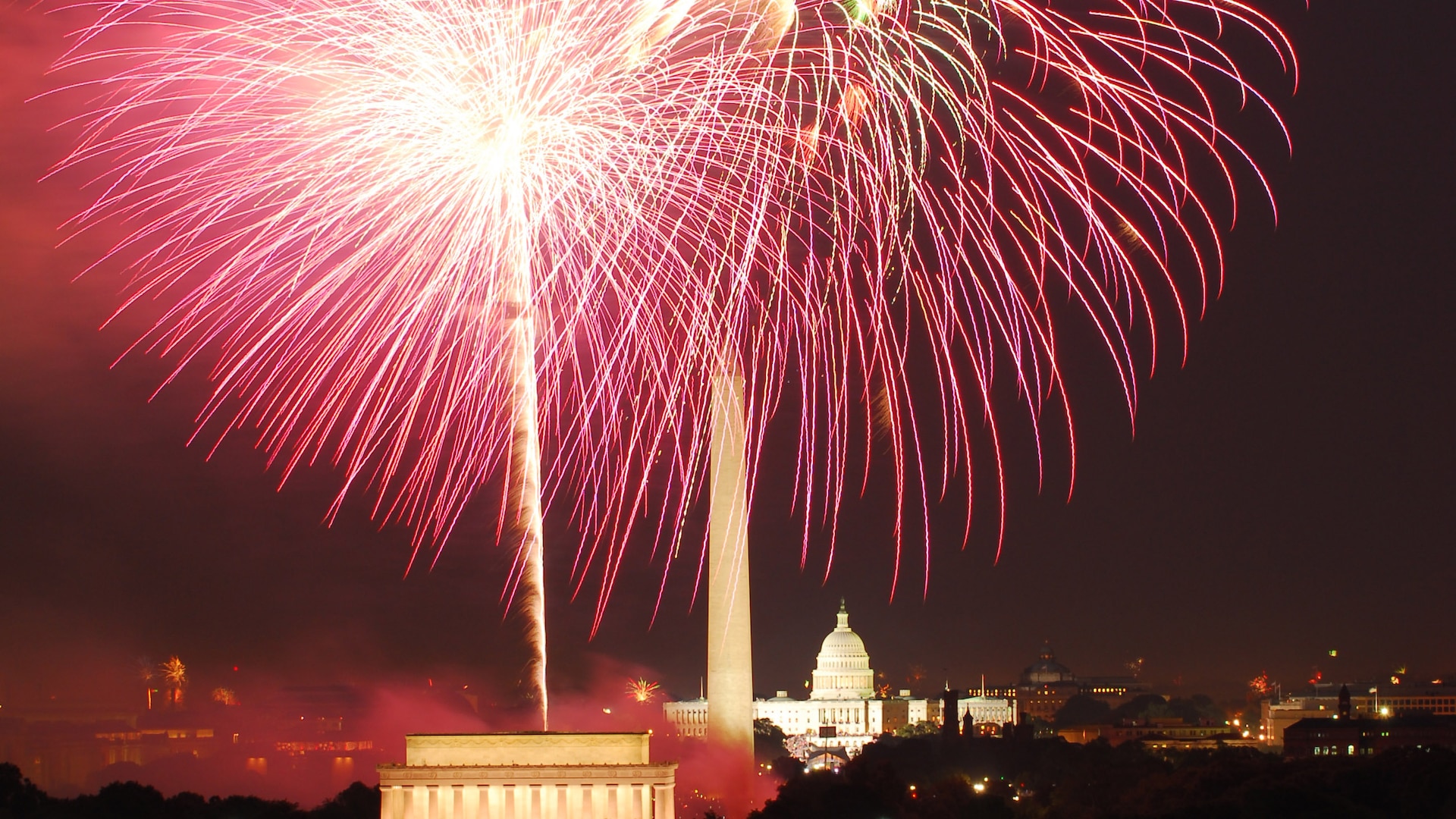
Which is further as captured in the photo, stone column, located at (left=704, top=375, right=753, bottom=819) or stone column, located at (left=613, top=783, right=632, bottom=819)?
stone column, located at (left=704, top=375, right=753, bottom=819)

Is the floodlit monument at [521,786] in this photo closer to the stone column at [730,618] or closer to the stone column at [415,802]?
the stone column at [415,802]

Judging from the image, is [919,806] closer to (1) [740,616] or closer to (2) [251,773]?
(1) [740,616]

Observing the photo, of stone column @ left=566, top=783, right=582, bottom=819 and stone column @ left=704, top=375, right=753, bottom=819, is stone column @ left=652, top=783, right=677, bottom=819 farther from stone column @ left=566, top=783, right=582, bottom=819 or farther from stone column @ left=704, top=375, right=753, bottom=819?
stone column @ left=704, top=375, right=753, bottom=819

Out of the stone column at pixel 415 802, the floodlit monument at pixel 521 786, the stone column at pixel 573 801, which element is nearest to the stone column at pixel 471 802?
the floodlit monument at pixel 521 786

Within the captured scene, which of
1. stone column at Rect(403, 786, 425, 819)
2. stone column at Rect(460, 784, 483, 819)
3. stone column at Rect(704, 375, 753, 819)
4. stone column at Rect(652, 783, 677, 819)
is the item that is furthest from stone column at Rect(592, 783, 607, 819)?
stone column at Rect(704, 375, 753, 819)

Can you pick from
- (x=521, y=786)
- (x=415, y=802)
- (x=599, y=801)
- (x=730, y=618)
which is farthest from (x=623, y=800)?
(x=730, y=618)
